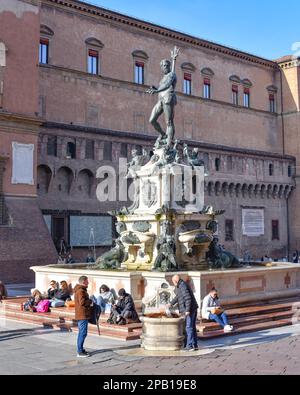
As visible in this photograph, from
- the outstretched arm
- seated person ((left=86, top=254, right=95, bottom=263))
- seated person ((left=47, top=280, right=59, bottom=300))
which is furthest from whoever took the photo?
seated person ((left=86, top=254, right=95, bottom=263))

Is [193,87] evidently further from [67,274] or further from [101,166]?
[67,274]

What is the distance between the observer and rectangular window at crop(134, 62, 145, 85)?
112 ft

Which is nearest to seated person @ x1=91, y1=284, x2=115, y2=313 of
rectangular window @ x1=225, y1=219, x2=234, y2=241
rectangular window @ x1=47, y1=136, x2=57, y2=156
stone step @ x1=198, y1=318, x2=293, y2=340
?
stone step @ x1=198, y1=318, x2=293, y2=340

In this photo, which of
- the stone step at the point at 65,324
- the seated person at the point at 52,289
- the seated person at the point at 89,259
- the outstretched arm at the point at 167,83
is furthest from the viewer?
the seated person at the point at 89,259

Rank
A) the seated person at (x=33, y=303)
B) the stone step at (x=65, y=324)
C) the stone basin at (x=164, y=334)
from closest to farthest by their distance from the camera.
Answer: the stone basin at (x=164, y=334)
the stone step at (x=65, y=324)
the seated person at (x=33, y=303)

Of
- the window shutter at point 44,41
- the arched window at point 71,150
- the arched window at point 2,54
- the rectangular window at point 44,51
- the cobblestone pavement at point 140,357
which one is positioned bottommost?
the cobblestone pavement at point 140,357

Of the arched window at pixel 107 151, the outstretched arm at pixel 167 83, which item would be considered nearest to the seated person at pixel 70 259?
the arched window at pixel 107 151

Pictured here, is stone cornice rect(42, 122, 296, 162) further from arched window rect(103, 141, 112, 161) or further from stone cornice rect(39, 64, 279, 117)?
stone cornice rect(39, 64, 279, 117)

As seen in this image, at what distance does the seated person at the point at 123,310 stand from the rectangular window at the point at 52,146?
57.9 ft

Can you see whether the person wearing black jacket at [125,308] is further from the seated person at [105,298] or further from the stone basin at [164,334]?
the stone basin at [164,334]

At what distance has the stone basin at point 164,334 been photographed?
8539mm

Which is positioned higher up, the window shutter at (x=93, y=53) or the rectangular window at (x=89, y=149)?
the window shutter at (x=93, y=53)

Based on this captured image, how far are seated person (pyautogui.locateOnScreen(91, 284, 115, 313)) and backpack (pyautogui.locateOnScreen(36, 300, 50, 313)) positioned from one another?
1458 mm

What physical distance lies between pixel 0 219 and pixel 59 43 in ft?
39.0
